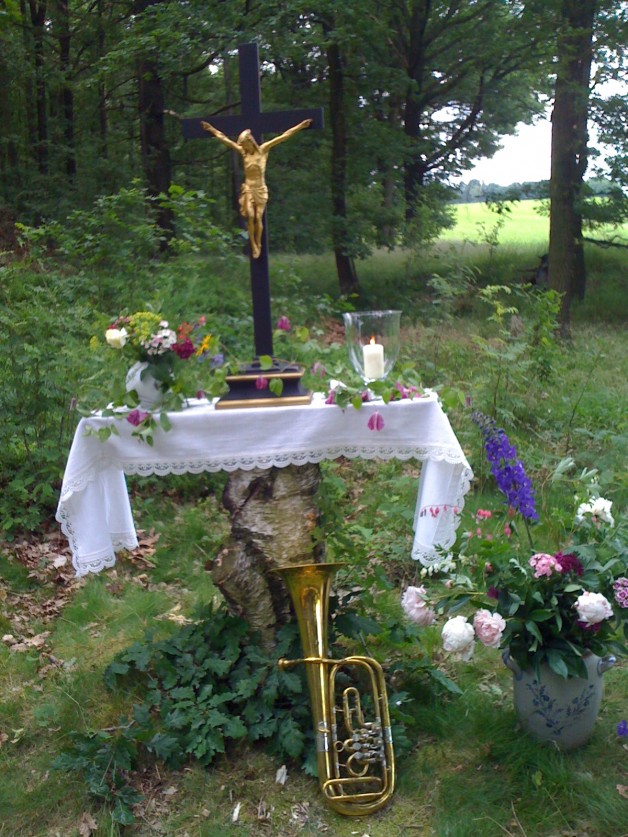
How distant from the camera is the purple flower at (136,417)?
10.3ft

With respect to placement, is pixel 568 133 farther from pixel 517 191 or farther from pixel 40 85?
pixel 40 85

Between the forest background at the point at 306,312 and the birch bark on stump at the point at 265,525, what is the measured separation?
0.45 feet

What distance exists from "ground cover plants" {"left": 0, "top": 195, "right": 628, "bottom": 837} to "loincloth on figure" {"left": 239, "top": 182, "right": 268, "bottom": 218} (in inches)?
25.3

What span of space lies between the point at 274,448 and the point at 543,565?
1029mm

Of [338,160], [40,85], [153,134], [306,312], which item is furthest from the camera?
[40,85]

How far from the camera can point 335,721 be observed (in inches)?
119

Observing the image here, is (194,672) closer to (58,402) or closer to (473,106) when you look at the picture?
(58,402)

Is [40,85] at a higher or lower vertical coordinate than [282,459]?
higher

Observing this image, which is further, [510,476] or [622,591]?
[510,476]

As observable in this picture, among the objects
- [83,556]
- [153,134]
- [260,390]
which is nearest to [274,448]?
[260,390]

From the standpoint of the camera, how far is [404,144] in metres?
13.4

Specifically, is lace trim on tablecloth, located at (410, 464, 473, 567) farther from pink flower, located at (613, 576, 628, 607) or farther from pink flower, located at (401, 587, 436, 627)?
pink flower, located at (613, 576, 628, 607)

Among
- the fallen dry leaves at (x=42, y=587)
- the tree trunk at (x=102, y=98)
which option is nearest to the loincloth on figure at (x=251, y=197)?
the fallen dry leaves at (x=42, y=587)

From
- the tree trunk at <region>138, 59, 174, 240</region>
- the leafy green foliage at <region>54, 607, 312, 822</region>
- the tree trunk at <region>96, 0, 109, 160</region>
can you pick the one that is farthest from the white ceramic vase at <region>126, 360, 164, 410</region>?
the tree trunk at <region>96, 0, 109, 160</region>
